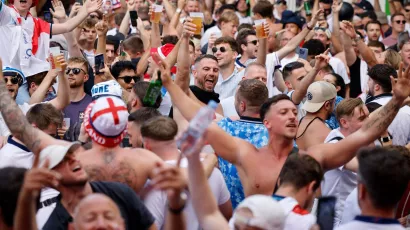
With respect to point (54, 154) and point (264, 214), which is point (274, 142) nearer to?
point (54, 154)

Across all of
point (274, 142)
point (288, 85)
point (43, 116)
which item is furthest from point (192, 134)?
point (288, 85)

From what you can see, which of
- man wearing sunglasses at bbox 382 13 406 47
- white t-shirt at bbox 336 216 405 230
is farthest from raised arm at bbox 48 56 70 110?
man wearing sunglasses at bbox 382 13 406 47

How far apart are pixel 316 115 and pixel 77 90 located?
8.31ft

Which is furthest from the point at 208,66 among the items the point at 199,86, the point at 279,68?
the point at 279,68

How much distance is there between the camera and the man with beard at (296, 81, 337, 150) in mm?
9062

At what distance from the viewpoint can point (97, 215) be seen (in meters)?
5.02

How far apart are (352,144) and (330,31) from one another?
28.7 ft

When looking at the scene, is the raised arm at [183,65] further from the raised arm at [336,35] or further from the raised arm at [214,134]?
the raised arm at [336,35]

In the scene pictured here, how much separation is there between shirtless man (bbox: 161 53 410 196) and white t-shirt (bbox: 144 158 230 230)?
19cm

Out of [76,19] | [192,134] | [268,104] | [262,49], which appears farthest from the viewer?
[76,19]

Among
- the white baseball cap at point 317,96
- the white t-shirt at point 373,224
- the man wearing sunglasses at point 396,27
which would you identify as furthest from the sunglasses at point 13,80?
the man wearing sunglasses at point 396,27

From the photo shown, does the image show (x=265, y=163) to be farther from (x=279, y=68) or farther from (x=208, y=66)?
(x=279, y=68)

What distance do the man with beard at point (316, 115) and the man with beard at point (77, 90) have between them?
2195 millimetres

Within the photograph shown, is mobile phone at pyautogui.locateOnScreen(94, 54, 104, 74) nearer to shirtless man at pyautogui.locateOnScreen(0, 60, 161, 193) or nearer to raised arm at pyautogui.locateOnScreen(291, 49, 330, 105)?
raised arm at pyautogui.locateOnScreen(291, 49, 330, 105)
